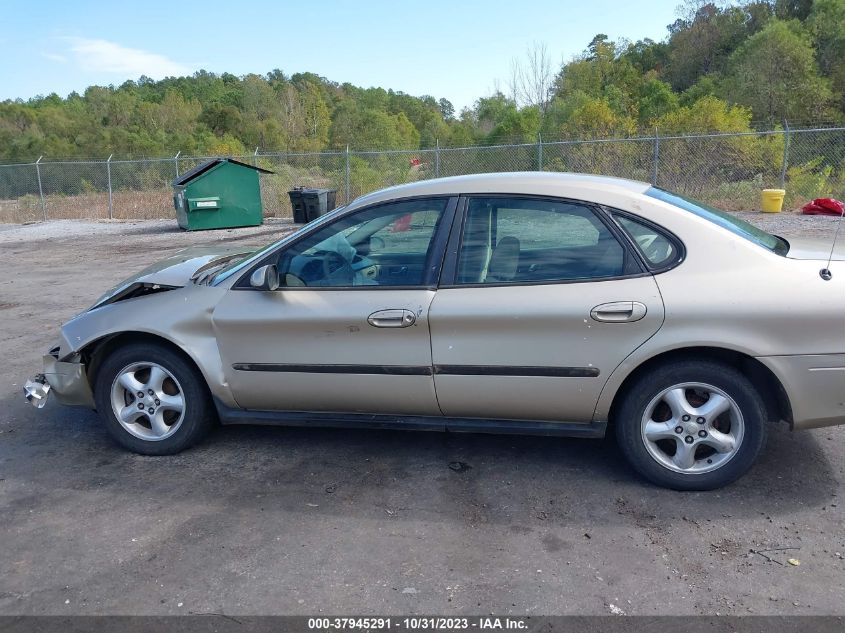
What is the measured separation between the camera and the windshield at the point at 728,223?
3.62 metres

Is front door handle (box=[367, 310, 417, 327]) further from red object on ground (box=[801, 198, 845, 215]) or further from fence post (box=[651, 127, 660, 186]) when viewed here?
fence post (box=[651, 127, 660, 186])

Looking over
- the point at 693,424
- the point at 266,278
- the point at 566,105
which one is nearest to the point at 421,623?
the point at 693,424

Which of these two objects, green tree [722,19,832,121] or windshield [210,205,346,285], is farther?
green tree [722,19,832,121]

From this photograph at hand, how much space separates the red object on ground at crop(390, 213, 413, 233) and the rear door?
1.06 feet

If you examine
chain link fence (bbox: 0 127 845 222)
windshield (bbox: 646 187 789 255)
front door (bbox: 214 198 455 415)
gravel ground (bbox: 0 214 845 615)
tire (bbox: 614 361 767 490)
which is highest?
chain link fence (bbox: 0 127 845 222)

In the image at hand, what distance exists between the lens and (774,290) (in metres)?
3.29

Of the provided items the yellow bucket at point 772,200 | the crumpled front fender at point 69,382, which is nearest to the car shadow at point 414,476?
the crumpled front fender at point 69,382

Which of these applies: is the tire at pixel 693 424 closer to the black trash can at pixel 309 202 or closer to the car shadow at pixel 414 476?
the car shadow at pixel 414 476

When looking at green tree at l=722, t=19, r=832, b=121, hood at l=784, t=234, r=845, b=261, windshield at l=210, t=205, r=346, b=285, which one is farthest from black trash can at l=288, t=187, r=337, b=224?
green tree at l=722, t=19, r=832, b=121

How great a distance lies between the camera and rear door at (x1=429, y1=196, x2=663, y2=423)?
3.43 meters

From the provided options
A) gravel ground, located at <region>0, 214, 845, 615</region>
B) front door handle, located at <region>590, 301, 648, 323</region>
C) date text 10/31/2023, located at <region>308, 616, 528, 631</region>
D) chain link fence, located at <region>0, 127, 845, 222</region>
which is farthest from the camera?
chain link fence, located at <region>0, 127, 845, 222</region>

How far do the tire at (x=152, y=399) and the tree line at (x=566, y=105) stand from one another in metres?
21.2

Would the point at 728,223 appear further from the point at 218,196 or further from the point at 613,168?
the point at 613,168

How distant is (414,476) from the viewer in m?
3.83
